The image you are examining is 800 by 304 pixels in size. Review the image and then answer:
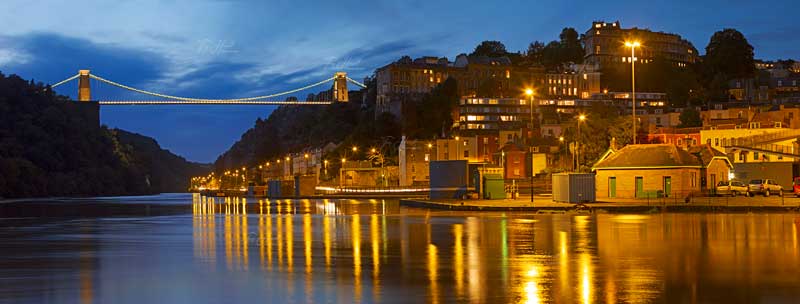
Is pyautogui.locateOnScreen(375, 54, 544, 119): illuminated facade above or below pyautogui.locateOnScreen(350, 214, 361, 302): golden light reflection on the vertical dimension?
above

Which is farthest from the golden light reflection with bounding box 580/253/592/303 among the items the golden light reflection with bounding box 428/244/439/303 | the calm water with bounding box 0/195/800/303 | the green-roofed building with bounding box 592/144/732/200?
the green-roofed building with bounding box 592/144/732/200

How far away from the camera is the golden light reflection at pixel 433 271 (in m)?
13.2

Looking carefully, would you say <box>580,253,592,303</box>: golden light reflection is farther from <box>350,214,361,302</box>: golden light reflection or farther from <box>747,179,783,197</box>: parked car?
<box>747,179,783,197</box>: parked car

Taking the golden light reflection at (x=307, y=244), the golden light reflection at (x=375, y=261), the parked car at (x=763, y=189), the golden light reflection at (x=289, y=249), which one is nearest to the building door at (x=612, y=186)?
the parked car at (x=763, y=189)

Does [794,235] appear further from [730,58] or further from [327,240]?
[730,58]

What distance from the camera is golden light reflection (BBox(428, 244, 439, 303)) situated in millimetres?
13188

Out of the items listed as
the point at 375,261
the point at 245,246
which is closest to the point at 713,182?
the point at 245,246

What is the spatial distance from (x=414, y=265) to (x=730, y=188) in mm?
46759

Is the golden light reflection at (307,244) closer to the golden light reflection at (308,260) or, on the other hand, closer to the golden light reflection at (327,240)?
the golden light reflection at (308,260)

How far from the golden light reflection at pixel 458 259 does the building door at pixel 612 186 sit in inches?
1244

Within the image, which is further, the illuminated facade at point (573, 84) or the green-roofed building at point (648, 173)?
the illuminated facade at point (573, 84)

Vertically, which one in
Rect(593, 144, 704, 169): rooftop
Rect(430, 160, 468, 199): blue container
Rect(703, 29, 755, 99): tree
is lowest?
Rect(430, 160, 468, 199): blue container

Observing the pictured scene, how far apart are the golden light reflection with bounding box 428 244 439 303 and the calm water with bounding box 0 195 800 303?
3 centimetres

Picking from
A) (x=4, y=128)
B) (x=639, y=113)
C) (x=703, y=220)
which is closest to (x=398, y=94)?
(x=639, y=113)
